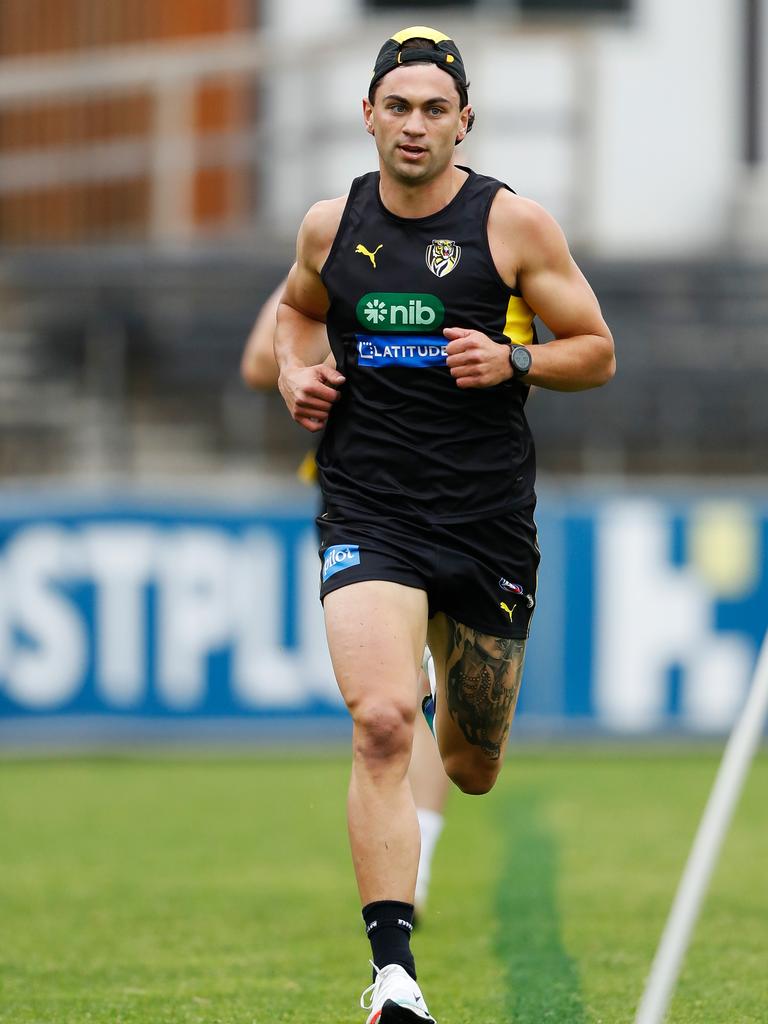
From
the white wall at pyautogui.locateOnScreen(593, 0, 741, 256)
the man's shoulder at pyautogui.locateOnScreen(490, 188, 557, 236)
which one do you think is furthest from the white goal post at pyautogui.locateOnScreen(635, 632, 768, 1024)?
the white wall at pyautogui.locateOnScreen(593, 0, 741, 256)

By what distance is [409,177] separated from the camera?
5203 millimetres

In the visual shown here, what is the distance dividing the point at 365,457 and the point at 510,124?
12.1 metres

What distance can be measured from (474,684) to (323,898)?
2.31 metres

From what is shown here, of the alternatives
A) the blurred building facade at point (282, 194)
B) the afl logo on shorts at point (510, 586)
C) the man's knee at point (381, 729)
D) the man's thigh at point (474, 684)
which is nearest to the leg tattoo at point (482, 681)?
the man's thigh at point (474, 684)

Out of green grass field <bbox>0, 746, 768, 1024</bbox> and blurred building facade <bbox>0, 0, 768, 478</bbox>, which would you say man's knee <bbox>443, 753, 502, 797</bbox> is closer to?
green grass field <bbox>0, 746, 768, 1024</bbox>

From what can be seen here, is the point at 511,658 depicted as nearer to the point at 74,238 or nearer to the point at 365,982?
the point at 365,982

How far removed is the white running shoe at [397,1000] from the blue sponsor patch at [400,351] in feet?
5.02

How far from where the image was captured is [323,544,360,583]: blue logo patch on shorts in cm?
531

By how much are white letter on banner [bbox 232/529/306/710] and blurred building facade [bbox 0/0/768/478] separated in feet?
9.56

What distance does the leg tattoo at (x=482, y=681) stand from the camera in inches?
219

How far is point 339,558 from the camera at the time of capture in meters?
5.34

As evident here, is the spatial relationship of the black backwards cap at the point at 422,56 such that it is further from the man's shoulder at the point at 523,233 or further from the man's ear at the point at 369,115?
the man's shoulder at the point at 523,233

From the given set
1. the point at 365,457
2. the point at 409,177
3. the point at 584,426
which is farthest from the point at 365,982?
the point at 584,426

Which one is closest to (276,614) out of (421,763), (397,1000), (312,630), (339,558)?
(312,630)
